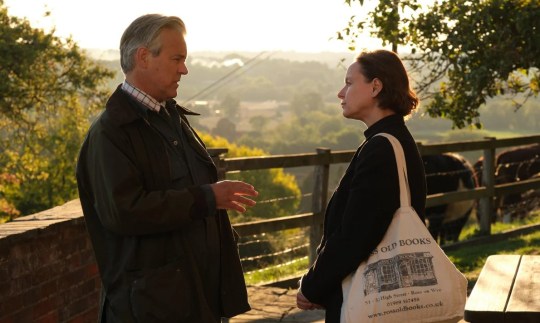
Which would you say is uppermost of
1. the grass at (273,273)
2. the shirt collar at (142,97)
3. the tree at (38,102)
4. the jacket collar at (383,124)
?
the tree at (38,102)

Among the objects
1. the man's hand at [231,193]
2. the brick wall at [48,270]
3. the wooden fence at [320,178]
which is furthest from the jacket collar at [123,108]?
the wooden fence at [320,178]

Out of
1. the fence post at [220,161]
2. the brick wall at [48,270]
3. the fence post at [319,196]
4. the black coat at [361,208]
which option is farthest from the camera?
the fence post at [319,196]

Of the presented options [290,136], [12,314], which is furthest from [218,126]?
[12,314]

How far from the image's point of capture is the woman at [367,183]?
347 cm

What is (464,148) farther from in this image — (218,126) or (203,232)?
(218,126)

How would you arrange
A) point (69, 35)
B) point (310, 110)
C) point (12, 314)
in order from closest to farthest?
point (12, 314) → point (69, 35) → point (310, 110)

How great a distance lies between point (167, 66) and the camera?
139 inches

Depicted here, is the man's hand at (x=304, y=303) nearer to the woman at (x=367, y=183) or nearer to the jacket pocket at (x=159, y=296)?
the woman at (x=367, y=183)

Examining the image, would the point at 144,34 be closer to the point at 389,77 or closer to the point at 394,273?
the point at 389,77

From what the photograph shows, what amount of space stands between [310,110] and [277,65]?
29.8 m

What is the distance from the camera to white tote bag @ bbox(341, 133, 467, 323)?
3410mm

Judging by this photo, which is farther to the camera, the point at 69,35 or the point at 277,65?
the point at 277,65

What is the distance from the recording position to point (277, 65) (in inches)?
7530

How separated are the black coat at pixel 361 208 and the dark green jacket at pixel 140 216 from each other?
0.39 meters
